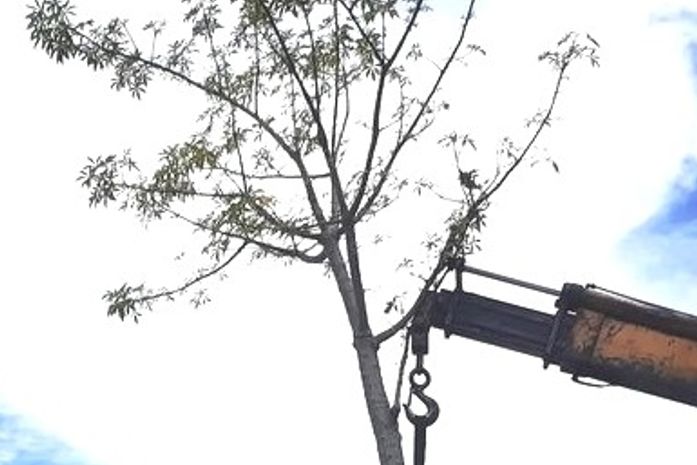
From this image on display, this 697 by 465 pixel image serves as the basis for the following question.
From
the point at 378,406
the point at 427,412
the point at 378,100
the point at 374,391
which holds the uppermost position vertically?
the point at 378,100

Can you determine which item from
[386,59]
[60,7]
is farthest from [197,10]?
[386,59]

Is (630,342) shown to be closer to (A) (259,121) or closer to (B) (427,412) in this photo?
(B) (427,412)

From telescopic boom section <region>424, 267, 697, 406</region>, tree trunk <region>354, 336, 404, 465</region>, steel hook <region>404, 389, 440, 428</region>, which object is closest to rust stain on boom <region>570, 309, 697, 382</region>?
telescopic boom section <region>424, 267, 697, 406</region>

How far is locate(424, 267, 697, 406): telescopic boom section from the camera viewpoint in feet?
25.5

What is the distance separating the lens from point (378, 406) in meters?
9.58

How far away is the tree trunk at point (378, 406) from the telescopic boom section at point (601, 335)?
1668mm

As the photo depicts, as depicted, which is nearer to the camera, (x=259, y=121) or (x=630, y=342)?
(x=630, y=342)

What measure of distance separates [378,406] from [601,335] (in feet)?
7.82

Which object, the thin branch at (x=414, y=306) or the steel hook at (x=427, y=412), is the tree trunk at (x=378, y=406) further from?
the steel hook at (x=427, y=412)

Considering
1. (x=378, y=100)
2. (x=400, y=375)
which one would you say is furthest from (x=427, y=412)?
(x=378, y=100)

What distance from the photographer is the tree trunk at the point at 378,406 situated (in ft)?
30.7

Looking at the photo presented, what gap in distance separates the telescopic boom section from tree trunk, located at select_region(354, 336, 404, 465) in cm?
167

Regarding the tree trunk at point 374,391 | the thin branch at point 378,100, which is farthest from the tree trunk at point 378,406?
the thin branch at point 378,100

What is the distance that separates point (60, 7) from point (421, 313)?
14.5 ft
